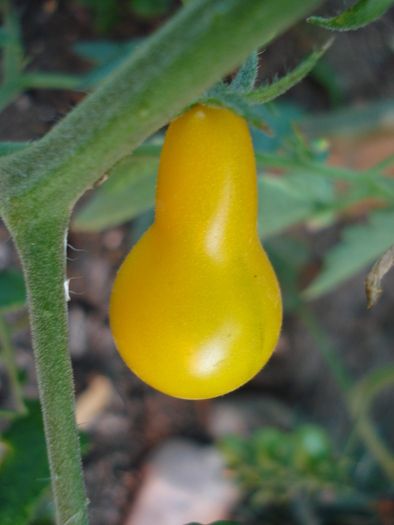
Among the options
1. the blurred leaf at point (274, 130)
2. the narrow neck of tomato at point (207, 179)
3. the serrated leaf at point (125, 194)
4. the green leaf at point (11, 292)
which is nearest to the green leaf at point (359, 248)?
the blurred leaf at point (274, 130)

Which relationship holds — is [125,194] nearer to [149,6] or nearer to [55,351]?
[55,351]

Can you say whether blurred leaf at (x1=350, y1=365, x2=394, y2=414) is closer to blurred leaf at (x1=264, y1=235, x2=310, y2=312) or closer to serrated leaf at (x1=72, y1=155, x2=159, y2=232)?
blurred leaf at (x1=264, y1=235, x2=310, y2=312)

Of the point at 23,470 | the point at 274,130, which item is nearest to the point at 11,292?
the point at 23,470

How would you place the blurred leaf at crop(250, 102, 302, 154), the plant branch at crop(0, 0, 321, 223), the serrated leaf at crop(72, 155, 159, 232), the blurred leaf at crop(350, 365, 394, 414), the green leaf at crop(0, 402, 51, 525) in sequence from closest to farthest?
the plant branch at crop(0, 0, 321, 223) → the green leaf at crop(0, 402, 51, 525) → the serrated leaf at crop(72, 155, 159, 232) → the blurred leaf at crop(250, 102, 302, 154) → the blurred leaf at crop(350, 365, 394, 414)

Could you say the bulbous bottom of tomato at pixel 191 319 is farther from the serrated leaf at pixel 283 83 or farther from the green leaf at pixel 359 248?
the green leaf at pixel 359 248

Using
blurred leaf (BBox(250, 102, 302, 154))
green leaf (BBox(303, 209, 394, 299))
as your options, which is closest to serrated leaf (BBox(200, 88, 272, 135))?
blurred leaf (BBox(250, 102, 302, 154))

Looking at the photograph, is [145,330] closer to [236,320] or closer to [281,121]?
[236,320]

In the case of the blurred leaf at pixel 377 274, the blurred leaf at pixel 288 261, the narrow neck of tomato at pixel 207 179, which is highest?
the narrow neck of tomato at pixel 207 179
